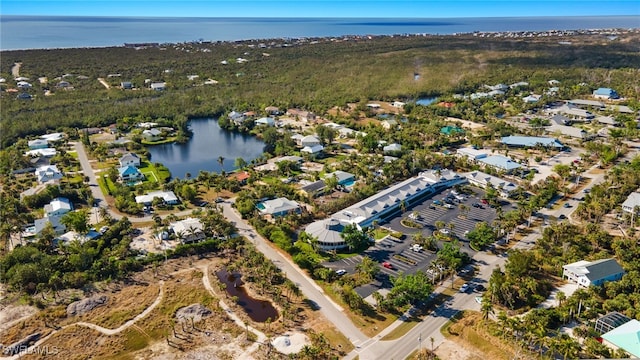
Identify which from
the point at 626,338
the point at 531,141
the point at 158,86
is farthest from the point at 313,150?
the point at 158,86

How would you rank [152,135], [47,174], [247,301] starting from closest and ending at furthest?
[247,301], [47,174], [152,135]

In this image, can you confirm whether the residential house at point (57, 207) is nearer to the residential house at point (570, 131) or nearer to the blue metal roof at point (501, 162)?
the blue metal roof at point (501, 162)

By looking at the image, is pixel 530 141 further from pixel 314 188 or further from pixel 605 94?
pixel 605 94

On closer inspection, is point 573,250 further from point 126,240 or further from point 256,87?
point 256,87

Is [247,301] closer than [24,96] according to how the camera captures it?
Yes

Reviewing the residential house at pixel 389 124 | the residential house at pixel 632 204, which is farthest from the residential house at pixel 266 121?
the residential house at pixel 632 204

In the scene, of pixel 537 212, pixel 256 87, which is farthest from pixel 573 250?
pixel 256 87

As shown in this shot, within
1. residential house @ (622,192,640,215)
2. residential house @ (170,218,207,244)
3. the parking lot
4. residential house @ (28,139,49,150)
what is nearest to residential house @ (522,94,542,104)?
the parking lot

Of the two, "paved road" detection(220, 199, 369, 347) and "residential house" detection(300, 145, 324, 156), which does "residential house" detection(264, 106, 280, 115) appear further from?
"paved road" detection(220, 199, 369, 347)
